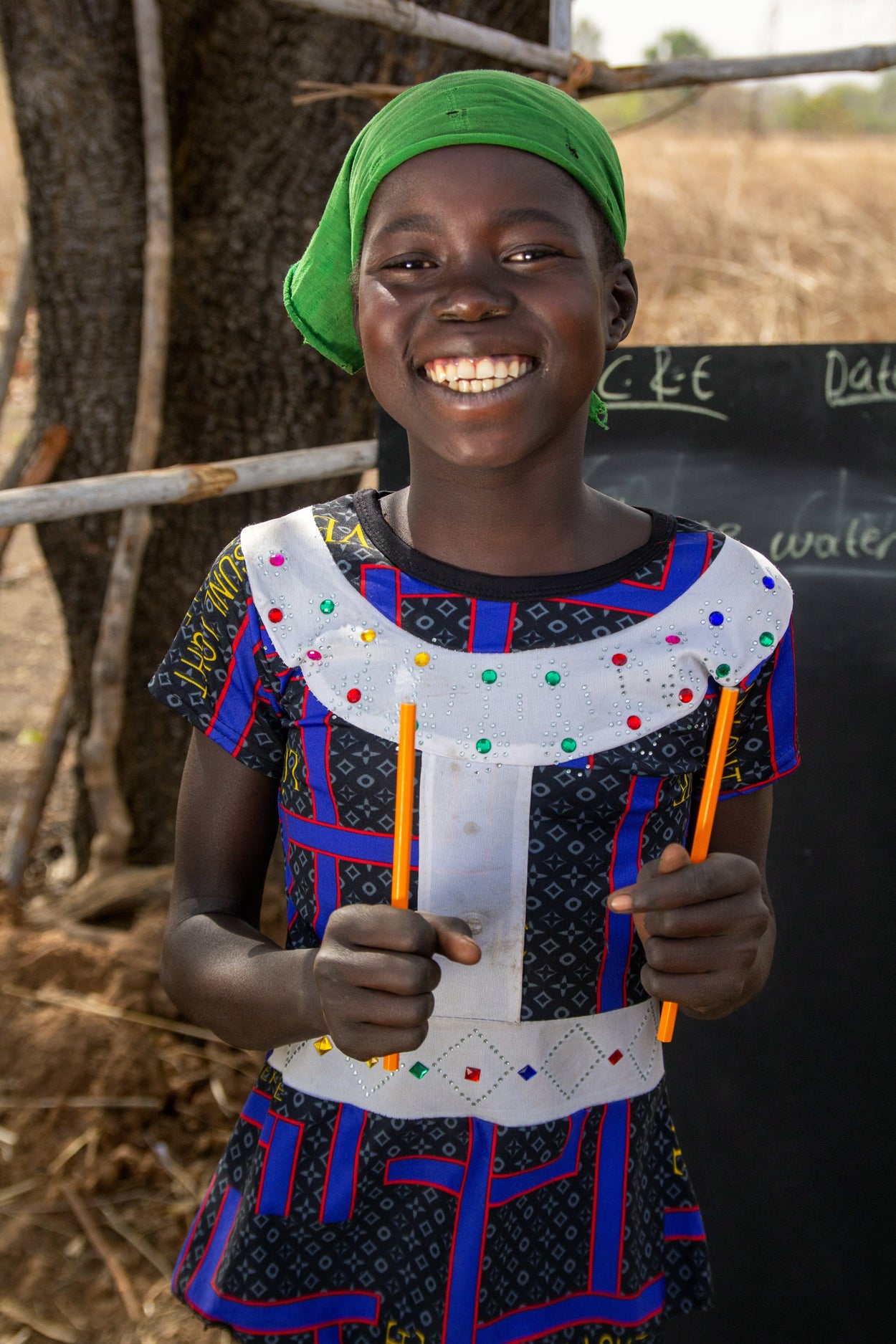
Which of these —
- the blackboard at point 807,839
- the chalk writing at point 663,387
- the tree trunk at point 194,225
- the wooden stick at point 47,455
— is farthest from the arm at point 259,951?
the wooden stick at point 47,455

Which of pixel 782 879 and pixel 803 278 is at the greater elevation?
pixel 803 278

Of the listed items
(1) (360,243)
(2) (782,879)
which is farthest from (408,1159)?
(2) (782,879)

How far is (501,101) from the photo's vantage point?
1.02 meters

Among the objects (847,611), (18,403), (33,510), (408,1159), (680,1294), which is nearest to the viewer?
(408,1159)

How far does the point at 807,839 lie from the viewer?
190 cm

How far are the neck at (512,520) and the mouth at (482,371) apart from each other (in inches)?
3.7

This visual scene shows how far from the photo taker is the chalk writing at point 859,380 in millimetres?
1790

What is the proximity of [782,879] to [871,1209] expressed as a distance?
55 cm

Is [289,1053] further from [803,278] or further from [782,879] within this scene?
[803,278]

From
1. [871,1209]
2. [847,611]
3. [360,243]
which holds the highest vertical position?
[360,243]

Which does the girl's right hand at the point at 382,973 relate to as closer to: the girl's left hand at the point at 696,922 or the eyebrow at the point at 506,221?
the girl's left hand at the point at 696,922

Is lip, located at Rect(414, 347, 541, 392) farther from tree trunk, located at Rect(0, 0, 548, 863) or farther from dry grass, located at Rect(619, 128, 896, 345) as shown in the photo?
dry grass, located at Rect(619, 128, 896, 345)

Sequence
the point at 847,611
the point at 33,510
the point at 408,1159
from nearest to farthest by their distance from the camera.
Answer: the point at 408,1159
the point at 33,510
the point at 847,611

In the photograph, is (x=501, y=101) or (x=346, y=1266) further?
(x=346, y=1266)
